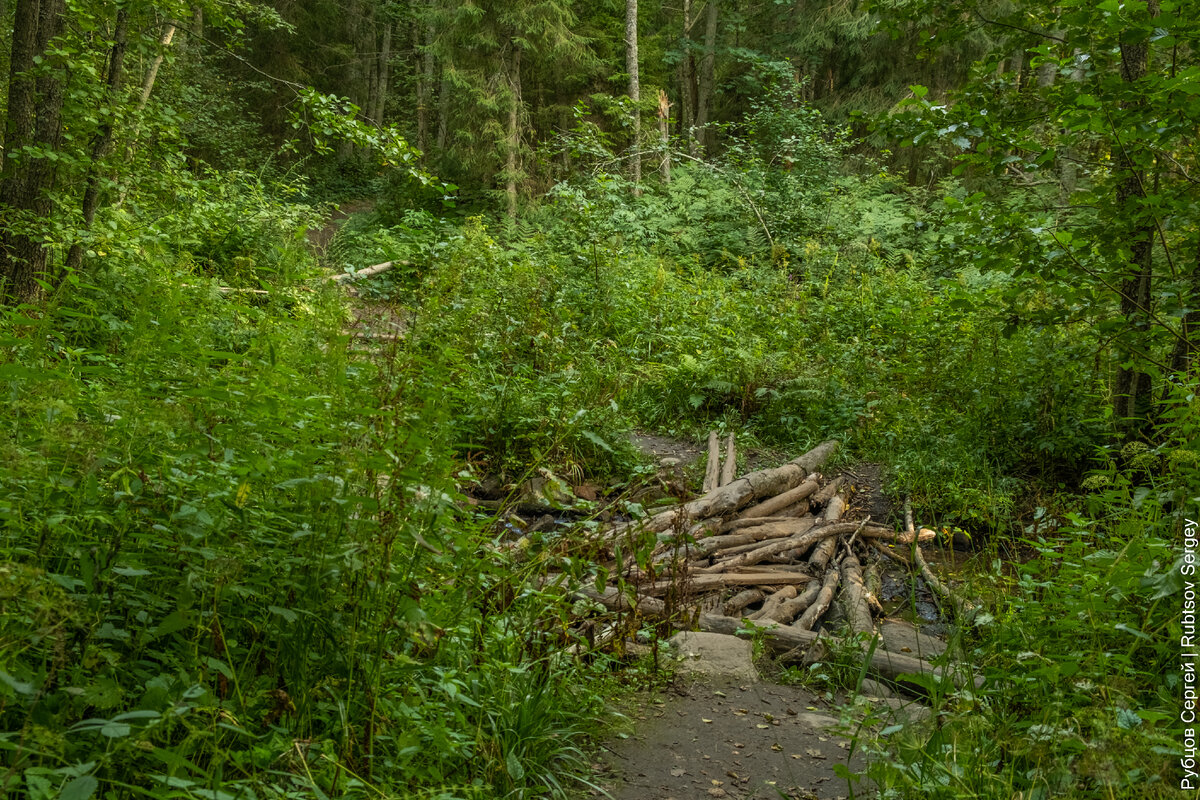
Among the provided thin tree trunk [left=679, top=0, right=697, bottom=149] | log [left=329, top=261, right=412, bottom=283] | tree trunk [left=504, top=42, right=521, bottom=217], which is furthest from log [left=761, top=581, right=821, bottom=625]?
thin tree trunk [left=679, top=0, right=697, bottom=149]

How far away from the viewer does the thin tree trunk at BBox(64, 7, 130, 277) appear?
23.7 feet

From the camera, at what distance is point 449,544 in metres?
3.01

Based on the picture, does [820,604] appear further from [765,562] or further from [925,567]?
[925,567]

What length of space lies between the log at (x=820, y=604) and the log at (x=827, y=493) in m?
1.28

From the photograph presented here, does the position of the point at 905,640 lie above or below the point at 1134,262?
below

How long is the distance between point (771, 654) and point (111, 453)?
365 cm

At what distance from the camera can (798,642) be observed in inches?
189

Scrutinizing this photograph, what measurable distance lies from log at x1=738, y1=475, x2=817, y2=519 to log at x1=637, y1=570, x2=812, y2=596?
0.87m

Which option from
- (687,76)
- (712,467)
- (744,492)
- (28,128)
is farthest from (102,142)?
(687,76)

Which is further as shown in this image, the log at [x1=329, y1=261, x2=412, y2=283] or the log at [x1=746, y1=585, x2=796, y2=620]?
the log at [x1=329, y1=261, x2=412, y2=283]

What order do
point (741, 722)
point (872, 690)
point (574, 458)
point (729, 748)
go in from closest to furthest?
point (729, 748), point (741, 722), point (872, 690), point (574, 458)

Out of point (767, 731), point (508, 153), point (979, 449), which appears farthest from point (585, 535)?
point (508, 153)

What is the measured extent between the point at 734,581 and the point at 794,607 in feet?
1.50

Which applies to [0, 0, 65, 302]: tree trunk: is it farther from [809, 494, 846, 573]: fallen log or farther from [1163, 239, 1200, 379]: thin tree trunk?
[1163, 239, 1200, 379]: thin tree trunk
